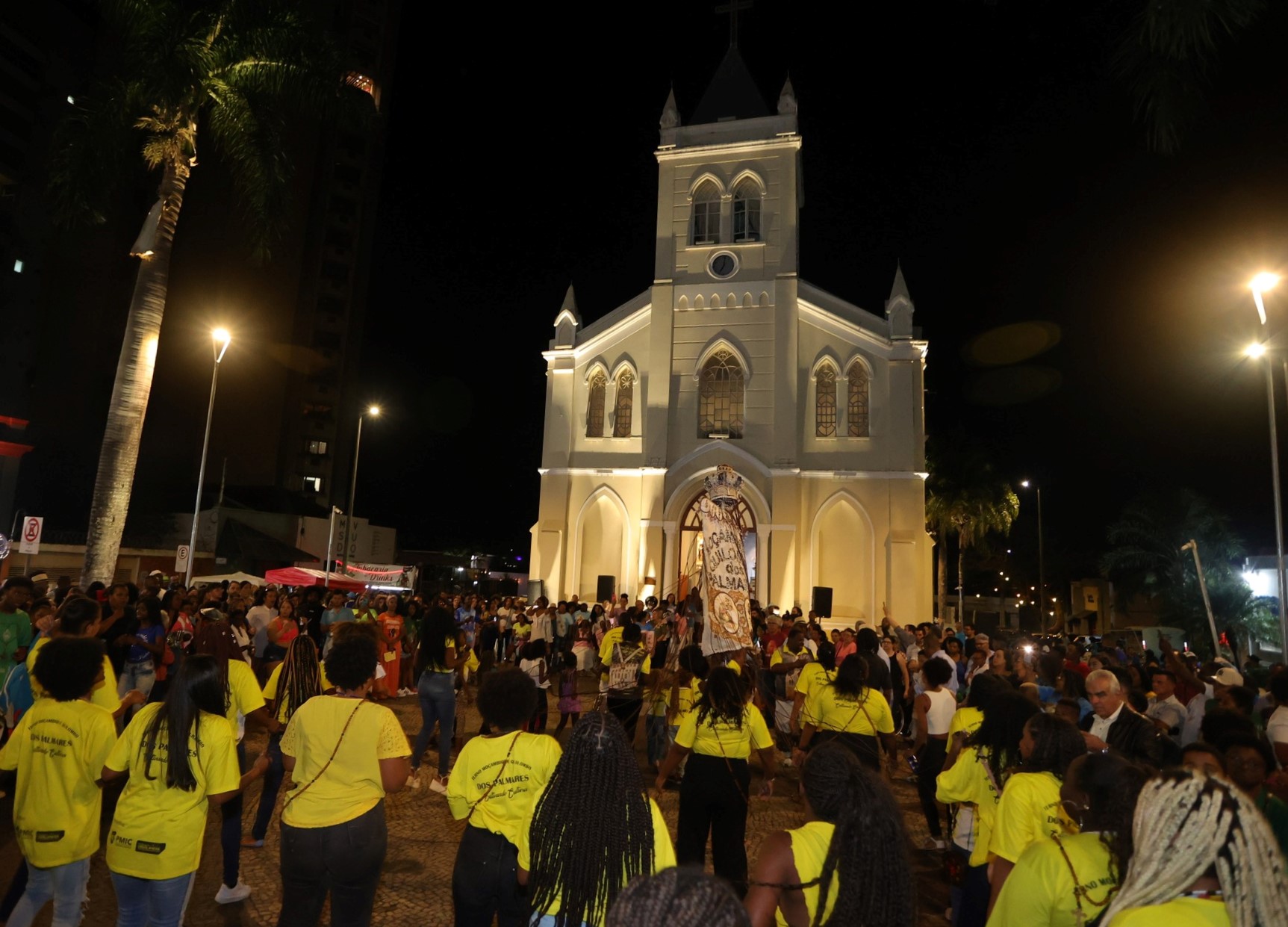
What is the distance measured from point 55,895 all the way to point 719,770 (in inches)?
134

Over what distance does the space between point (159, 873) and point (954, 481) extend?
32.6 metres

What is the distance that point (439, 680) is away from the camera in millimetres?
7801

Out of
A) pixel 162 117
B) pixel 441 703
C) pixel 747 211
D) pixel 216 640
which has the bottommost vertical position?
pixel 441 703

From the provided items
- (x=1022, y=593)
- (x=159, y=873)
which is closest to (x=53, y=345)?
(x=159, y=873)

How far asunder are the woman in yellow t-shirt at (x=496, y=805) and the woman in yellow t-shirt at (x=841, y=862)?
112 cm

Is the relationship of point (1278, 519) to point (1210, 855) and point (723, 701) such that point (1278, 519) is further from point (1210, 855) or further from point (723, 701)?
point (1210, 855)

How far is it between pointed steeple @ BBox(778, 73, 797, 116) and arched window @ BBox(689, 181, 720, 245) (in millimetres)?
3374

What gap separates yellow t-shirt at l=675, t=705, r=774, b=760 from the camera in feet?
16.0

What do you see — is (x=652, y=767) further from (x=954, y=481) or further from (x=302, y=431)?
(x=302, y=431)

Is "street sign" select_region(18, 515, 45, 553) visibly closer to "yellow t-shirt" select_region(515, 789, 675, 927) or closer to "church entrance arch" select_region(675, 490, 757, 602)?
"yellow t-shirt" select_region(515, 789, 675, 927)

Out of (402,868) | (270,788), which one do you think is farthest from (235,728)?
(402,868)

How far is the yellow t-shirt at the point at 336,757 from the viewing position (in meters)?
3.61

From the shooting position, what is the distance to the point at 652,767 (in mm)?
9156

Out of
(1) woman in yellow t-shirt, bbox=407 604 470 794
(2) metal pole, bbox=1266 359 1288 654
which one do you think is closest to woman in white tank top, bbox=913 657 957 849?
(1) woman in yellow t-shirt, bbox=407 604 470 794
